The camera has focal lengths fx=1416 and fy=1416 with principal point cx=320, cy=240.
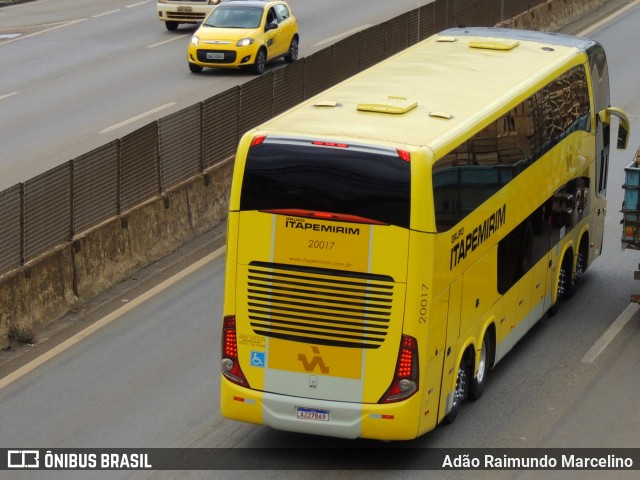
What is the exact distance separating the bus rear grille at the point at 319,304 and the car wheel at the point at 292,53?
23.6 metres

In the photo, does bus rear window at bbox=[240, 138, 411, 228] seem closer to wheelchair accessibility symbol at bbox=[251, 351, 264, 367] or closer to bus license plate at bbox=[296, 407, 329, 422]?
wheelchair accessibility symbol at bbox=[251, 351, 264, 367]

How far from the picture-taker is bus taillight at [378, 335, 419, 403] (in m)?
13.4

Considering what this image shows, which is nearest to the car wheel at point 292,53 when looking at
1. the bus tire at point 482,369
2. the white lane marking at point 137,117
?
the white lane marking at point 137,117

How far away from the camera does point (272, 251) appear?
1359 cm

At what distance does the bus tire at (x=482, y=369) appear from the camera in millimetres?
15734

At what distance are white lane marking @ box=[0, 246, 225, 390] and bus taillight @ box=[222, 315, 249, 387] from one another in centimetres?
367

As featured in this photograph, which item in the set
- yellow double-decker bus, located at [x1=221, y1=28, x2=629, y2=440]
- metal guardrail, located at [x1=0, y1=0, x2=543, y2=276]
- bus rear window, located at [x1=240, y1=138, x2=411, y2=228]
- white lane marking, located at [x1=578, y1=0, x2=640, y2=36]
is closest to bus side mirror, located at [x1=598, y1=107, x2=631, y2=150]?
yellow double-decker bus, located at [x1=221, y1=28, x2=629, y2=440]

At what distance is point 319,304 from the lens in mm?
13516

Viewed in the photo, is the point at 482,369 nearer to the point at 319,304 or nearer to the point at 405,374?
the point at 405,374

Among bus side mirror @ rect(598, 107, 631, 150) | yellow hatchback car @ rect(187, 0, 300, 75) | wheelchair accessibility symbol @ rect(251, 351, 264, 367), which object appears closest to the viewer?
wheelchair accessibility symbol @ rect(251, 351, 264, 367)

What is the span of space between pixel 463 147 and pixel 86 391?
5.26m

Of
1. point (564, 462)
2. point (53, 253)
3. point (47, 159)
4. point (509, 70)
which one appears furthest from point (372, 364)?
point (47, 159)

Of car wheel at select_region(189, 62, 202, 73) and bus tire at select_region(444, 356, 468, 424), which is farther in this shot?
car wheel at select_region(189, 62, 202, 73)

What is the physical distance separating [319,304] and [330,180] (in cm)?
119
